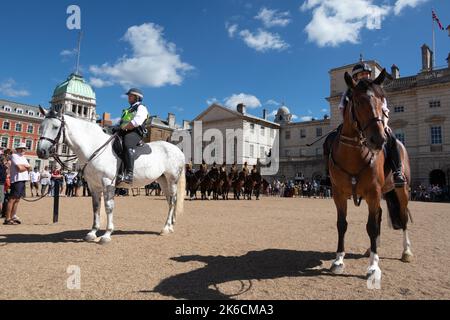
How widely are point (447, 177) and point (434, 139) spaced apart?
198 inches

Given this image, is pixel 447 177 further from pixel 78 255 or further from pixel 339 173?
pixel 78 255

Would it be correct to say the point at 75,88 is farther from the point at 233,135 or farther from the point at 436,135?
the point at 436,135

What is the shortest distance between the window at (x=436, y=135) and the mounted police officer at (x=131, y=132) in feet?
135

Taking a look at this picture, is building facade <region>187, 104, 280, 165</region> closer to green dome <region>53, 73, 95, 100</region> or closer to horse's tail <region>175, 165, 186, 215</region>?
green dome <region>53, 73, 95, 100</region>

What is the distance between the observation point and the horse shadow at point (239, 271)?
3.41 metres

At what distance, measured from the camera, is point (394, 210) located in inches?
215

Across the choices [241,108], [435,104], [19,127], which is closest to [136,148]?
[435,104]

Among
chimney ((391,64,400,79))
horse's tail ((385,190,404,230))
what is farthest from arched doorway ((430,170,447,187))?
horse's tail ((385,190,404,230))

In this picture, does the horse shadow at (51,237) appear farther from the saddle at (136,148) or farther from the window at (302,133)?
the window at (302,133)

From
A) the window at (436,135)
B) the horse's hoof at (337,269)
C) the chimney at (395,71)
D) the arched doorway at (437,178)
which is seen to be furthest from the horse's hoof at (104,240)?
Answer: the chimney at (395,71)

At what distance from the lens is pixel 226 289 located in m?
3.48

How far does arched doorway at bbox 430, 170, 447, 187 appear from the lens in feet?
119

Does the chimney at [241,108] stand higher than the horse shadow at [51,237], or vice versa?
the chimney at [241,108]
